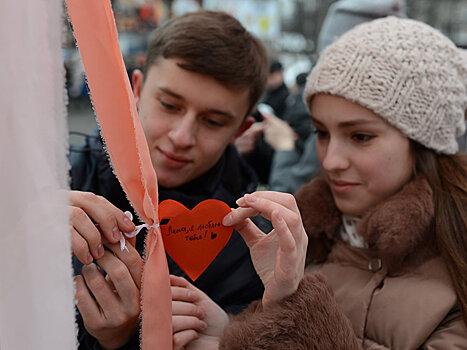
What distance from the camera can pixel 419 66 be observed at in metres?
1.37

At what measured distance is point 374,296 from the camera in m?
1.31

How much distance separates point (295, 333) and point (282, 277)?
130mm

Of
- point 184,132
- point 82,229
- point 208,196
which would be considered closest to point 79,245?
point 82,229

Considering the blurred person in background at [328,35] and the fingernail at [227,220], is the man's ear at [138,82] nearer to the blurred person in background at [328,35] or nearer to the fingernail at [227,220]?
the fingernail at [227,220]

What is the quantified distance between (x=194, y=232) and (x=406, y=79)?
2.73ft

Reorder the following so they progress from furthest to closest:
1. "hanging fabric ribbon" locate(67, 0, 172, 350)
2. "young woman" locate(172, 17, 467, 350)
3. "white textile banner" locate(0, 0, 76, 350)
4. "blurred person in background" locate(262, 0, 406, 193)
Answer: "blurred person in background" locate(262, 0, 406, 193) → "young woman" locate(172, 17, 467, 350) → "hanging fabric ribbon" locate(67, 0, 172, 350) → "white textile banner" locate(0, 0, 76, 350)

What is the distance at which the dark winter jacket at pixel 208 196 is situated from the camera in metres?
1.33

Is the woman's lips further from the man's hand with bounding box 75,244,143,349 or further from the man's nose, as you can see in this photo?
the man's hand with bounding box 75,244,143,349

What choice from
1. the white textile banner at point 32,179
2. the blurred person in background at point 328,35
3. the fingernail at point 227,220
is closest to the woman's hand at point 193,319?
the fingernail at point 227,220

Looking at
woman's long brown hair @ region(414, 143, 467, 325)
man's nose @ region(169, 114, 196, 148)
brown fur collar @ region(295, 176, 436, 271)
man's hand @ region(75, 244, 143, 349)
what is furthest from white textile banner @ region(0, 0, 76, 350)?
woman's long brown hair @ region(414, 143, 467, 325)

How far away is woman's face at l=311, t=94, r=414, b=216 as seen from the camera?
1373mm

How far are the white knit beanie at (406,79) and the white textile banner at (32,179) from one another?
0.94 m

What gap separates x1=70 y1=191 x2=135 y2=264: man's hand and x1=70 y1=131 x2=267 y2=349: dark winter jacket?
413 millimetres

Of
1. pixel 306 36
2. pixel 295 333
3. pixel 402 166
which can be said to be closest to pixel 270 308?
pixel 295 333
